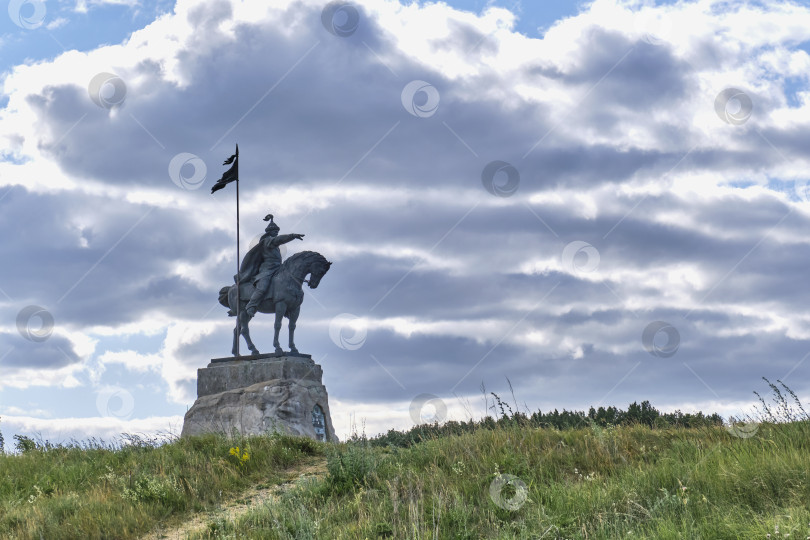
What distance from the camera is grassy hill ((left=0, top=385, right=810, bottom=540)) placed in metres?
7.43

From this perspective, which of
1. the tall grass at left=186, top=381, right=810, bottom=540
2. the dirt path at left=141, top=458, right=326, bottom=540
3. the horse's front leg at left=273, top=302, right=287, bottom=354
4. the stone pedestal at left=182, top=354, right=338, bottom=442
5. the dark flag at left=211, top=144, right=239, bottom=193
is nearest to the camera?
the tall grass at left=186, top=381, right=810, bottom=540

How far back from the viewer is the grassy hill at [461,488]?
7.43 m

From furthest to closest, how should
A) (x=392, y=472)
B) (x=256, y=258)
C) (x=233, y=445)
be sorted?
(x=256, y=258)
(x=233, y=445)
(x=392, y=472)

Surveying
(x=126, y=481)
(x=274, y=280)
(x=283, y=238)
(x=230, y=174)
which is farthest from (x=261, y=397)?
(x=126, y=481)

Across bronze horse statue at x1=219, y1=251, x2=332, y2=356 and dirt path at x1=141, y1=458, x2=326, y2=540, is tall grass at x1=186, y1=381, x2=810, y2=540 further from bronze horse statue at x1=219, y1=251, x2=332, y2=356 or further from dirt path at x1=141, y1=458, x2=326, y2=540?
bronze horse statue at x1=219, y1=251, x2=332, y2=356

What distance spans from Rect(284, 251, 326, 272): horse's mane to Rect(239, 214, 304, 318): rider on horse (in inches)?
19.5

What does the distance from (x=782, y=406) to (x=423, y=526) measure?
5.49 m

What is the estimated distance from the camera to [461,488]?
8.95 m

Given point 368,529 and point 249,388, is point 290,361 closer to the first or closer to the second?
point 249,388

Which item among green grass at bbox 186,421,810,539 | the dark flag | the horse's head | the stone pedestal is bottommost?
green grass at bbox 186,421,810,539

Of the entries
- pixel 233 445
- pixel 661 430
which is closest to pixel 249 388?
pixel 233 445

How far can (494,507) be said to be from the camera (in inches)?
322

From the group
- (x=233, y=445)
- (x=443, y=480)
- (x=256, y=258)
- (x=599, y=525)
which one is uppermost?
(x=256, y=258)

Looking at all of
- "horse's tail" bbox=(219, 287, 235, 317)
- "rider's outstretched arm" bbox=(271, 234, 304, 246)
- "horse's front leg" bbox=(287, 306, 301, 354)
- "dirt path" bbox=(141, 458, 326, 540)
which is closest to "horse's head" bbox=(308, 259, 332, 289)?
"horse's front leg" bbox=(287, 306, 301, 354)
